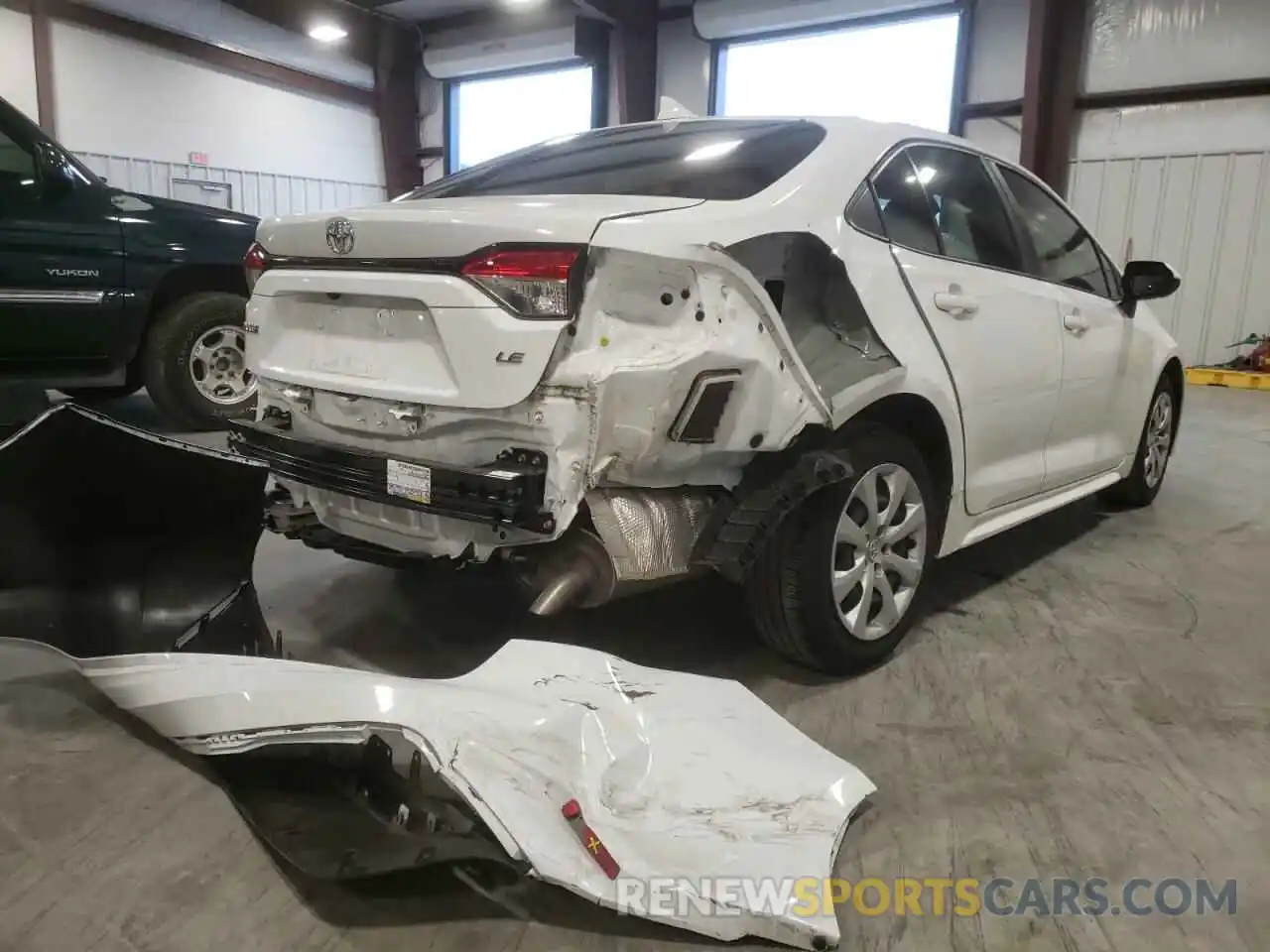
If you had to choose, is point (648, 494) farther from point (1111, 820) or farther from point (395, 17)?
point (395, 17)

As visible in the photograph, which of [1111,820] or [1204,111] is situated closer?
[1111,820]

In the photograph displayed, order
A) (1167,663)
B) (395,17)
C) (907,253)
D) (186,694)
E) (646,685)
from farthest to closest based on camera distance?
(395,17) → (1167,663) → (907,253) → (646,685) → (186,694)

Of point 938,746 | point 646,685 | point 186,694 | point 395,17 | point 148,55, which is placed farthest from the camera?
point 395,17

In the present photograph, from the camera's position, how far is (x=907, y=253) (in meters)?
2.42

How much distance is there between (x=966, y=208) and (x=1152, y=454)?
2.19 metres

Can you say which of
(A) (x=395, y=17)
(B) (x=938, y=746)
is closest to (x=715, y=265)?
(B) (x=938, y=746)

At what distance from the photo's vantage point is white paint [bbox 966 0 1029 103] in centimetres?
941

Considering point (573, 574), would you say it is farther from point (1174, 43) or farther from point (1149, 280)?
point (1174, 43)

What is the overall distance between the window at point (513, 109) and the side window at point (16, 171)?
321 inches

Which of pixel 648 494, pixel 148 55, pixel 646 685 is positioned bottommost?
pixel 646 685

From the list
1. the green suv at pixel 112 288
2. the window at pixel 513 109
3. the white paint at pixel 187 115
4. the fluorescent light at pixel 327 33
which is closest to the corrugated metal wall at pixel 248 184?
the white paint at pixel 187 115

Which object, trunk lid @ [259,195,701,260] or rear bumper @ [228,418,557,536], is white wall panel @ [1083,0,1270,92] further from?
rear bumper @ [228,418,557,536]

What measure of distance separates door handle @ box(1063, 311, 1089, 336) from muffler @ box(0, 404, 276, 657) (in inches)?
102

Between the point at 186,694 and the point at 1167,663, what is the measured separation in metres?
2.54
